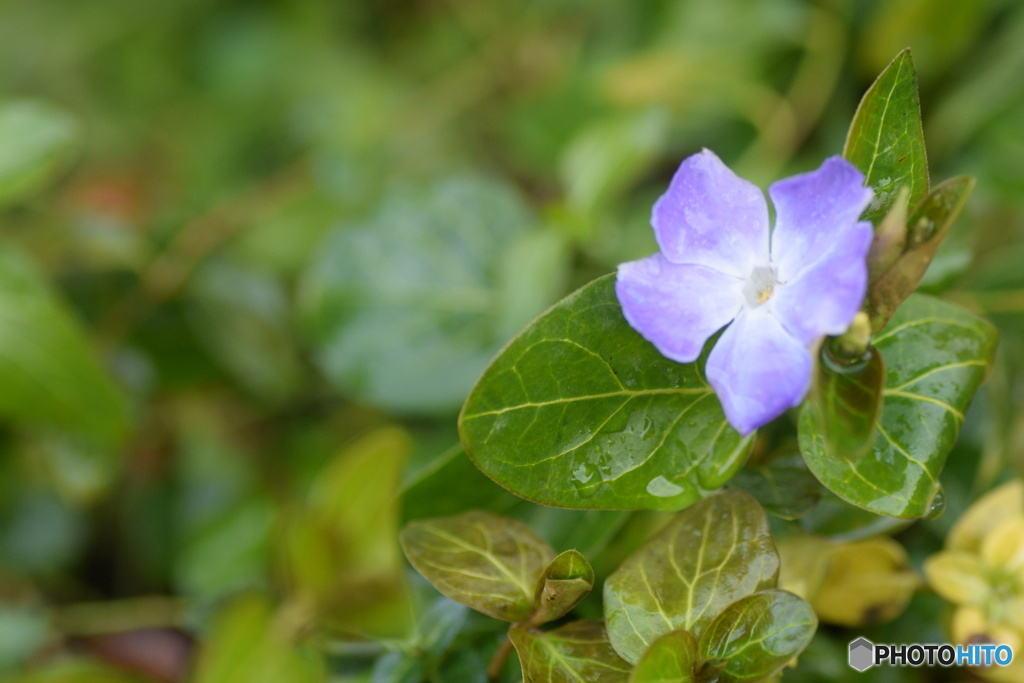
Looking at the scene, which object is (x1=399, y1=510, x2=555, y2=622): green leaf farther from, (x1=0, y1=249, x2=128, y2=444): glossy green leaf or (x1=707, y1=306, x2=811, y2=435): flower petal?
(x1=0, y1=249, x2=128, y2=444): glossy green leaf

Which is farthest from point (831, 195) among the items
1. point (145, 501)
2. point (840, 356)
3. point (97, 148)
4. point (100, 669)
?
point (97, 148)

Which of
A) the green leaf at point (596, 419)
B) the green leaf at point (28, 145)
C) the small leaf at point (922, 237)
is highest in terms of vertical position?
the green leaf at point (28, 145)

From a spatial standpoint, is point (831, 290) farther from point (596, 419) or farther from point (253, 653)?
point (253, 653)

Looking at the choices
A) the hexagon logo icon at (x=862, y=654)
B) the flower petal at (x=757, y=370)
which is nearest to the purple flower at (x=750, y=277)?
the flower petal at (x=757, y=370)

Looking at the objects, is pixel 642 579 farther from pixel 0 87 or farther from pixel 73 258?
pixel 0 87

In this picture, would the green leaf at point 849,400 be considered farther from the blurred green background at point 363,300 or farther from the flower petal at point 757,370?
the blurred green background at point 363,300

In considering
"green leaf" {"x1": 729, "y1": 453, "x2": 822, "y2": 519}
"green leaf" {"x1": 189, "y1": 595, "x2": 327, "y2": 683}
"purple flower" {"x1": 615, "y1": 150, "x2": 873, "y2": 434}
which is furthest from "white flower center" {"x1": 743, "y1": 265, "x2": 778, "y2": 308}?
"green leaf" {"x1": 189, "y1": 595, "x2": 327, "y2": 683}
